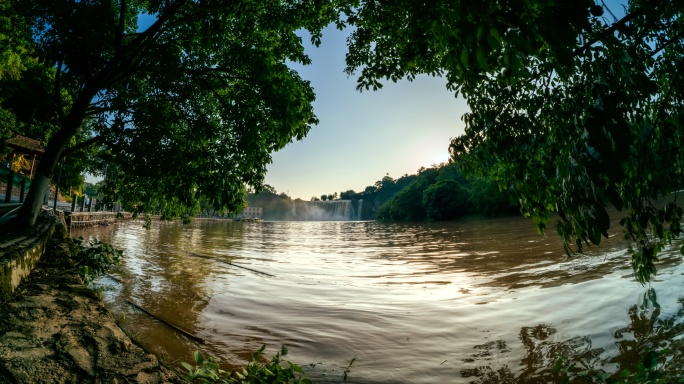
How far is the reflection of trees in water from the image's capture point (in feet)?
12.4

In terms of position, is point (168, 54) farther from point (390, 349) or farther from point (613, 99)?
point (613, 99)

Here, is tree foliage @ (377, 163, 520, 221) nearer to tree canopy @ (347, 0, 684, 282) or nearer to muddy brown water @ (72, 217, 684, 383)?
muddy brown water @ (72, 217, 684, 383)

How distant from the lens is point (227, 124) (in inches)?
376

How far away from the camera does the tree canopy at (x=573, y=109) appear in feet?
5.69

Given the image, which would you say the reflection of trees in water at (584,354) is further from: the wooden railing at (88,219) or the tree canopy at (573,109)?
the wooden railing at (88,219)

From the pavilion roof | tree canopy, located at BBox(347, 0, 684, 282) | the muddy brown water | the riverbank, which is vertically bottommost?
the muddy brown water

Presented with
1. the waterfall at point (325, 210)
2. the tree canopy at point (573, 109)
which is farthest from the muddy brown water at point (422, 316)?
the waterfall at point (325, 210)

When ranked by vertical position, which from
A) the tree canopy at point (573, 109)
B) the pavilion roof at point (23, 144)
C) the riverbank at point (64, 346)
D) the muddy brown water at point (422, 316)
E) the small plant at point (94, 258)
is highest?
the pavilion roof at point (23, 144)

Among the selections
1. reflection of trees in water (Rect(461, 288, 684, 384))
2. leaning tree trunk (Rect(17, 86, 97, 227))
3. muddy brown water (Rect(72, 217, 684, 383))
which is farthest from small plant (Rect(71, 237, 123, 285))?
reflection of trees in water (Rect(461, 288, 684, 384))

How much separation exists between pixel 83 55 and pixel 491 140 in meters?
9.28

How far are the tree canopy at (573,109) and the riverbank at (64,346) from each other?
300cm

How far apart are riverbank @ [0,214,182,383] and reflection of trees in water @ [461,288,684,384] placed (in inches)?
139

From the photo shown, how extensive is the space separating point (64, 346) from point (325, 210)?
137 m

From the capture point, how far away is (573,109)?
272 cm
